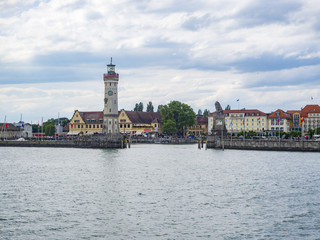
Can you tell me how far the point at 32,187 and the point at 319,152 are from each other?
2568 inches

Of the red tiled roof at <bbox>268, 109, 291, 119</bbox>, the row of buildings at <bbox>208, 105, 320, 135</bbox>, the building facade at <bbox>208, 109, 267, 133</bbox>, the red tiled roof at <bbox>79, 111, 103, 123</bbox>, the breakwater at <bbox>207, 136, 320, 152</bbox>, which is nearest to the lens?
the breakwater at <bbox>207, 136, 320, 152</bbox>

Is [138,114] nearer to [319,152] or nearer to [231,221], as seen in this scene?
[319,152]

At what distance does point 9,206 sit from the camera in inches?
1329

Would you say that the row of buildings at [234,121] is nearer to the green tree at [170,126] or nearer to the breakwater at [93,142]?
the green tree at [170,126]

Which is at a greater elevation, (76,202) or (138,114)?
(138,114)

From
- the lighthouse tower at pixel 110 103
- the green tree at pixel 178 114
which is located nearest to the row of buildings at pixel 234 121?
the green tree at pixel 178 114

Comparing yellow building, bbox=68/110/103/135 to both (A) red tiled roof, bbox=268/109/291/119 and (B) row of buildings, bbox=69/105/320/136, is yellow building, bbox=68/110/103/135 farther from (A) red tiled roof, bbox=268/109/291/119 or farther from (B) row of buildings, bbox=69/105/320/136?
(A) red tiled roof, bbox=268/109/291/119

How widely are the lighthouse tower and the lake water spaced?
57.6m

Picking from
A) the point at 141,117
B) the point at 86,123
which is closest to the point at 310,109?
the point at 141,117

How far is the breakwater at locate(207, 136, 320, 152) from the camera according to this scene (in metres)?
94.7

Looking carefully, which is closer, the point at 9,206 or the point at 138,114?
the point at 9,206

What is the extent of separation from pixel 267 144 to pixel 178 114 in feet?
237

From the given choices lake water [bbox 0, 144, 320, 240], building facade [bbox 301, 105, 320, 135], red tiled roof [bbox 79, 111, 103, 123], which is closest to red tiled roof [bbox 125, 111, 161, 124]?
red tiled roof [bbox 79, 111, 103, 123]

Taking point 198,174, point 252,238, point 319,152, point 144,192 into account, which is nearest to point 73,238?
point 252,238
